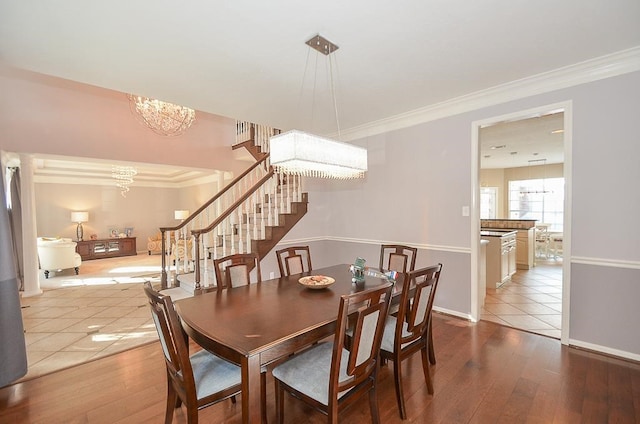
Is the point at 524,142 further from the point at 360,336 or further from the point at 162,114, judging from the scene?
the point at 162,114

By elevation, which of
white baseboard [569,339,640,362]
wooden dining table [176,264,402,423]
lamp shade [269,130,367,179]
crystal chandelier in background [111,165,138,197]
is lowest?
white baseboard [569,339,640,362]

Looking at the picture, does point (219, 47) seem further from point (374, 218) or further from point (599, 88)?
point (599, 88)

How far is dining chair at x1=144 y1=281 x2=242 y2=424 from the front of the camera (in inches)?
54.1

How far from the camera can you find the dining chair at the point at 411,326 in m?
1.82

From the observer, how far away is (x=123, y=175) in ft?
26.4

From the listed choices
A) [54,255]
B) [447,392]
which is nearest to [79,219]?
[54,255]

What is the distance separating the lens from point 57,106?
14.9 ft

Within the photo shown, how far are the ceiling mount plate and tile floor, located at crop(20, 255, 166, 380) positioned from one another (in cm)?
328

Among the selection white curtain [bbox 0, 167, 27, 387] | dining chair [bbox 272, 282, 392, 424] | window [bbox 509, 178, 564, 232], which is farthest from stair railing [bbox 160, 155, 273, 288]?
window [bbox 509, 178, 564, 232]

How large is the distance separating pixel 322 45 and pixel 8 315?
3193 millimetres

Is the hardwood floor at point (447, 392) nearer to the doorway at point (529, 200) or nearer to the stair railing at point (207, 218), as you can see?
the doorway at point (529, 200)

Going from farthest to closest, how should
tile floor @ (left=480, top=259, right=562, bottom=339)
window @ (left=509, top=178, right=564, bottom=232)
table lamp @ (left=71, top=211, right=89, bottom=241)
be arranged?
window @ (left=509, top=178, right=564, bottom=232), table lamp @ (left=71, top=211, right=89, bottom=241), tile floor @ (left=480, top=259, right=562, bottom=339)

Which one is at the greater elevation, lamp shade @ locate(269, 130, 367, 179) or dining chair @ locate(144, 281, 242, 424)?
lamp shade @ locate(269, 130, 367, 179)

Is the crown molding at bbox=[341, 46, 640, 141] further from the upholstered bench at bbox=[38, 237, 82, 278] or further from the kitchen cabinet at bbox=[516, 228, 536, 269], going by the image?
the upholstered bench at bbox=[38, 237, 82, 278]
